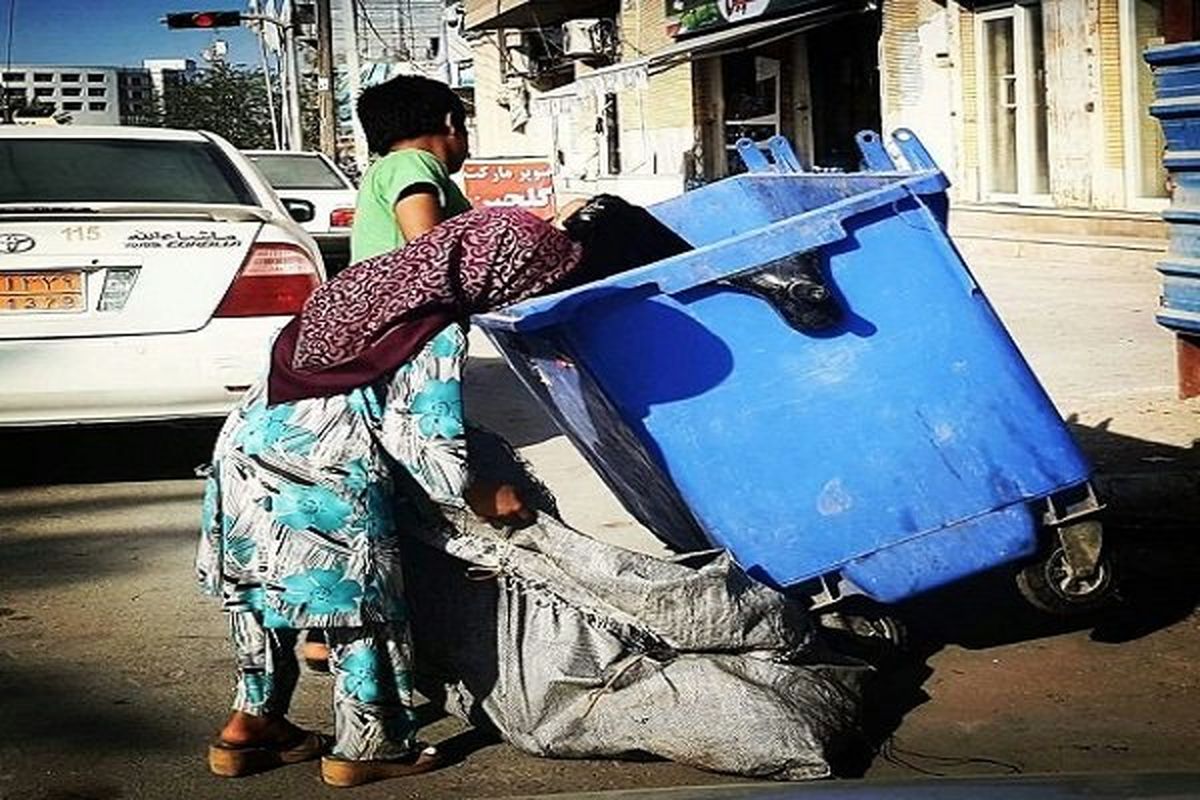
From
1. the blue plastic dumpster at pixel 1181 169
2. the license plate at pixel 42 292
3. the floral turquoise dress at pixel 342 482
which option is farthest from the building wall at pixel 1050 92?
the floral turquoise dress at pixel 342 482

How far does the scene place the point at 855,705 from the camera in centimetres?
442

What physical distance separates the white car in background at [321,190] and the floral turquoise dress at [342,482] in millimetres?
12393

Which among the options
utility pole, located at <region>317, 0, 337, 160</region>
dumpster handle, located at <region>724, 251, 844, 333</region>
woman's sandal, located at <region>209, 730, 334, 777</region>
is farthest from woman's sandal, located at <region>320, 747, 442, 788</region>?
utility pole, located at <region>317, 0, 337, 160</region>

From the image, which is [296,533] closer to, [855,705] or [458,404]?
[458,404]

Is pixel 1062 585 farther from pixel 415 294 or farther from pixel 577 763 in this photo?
pixel 415 294

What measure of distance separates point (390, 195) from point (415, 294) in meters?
1.01

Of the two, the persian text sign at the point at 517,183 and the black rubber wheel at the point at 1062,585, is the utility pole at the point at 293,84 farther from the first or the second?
the black rubber wheel at the point at 1062,585

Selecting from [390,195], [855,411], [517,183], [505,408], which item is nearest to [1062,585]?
[855,411]

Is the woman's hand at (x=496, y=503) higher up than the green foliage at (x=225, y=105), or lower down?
lower down

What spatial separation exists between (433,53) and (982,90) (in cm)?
4511

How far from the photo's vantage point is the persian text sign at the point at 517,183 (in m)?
15.7

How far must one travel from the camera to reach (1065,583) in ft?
15.7

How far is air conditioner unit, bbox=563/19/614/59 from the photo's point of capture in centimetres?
3369

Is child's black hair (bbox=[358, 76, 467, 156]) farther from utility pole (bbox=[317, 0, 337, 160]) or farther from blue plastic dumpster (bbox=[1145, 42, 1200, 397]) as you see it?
utility pole (bbox=[317, 0, 337, 160])
